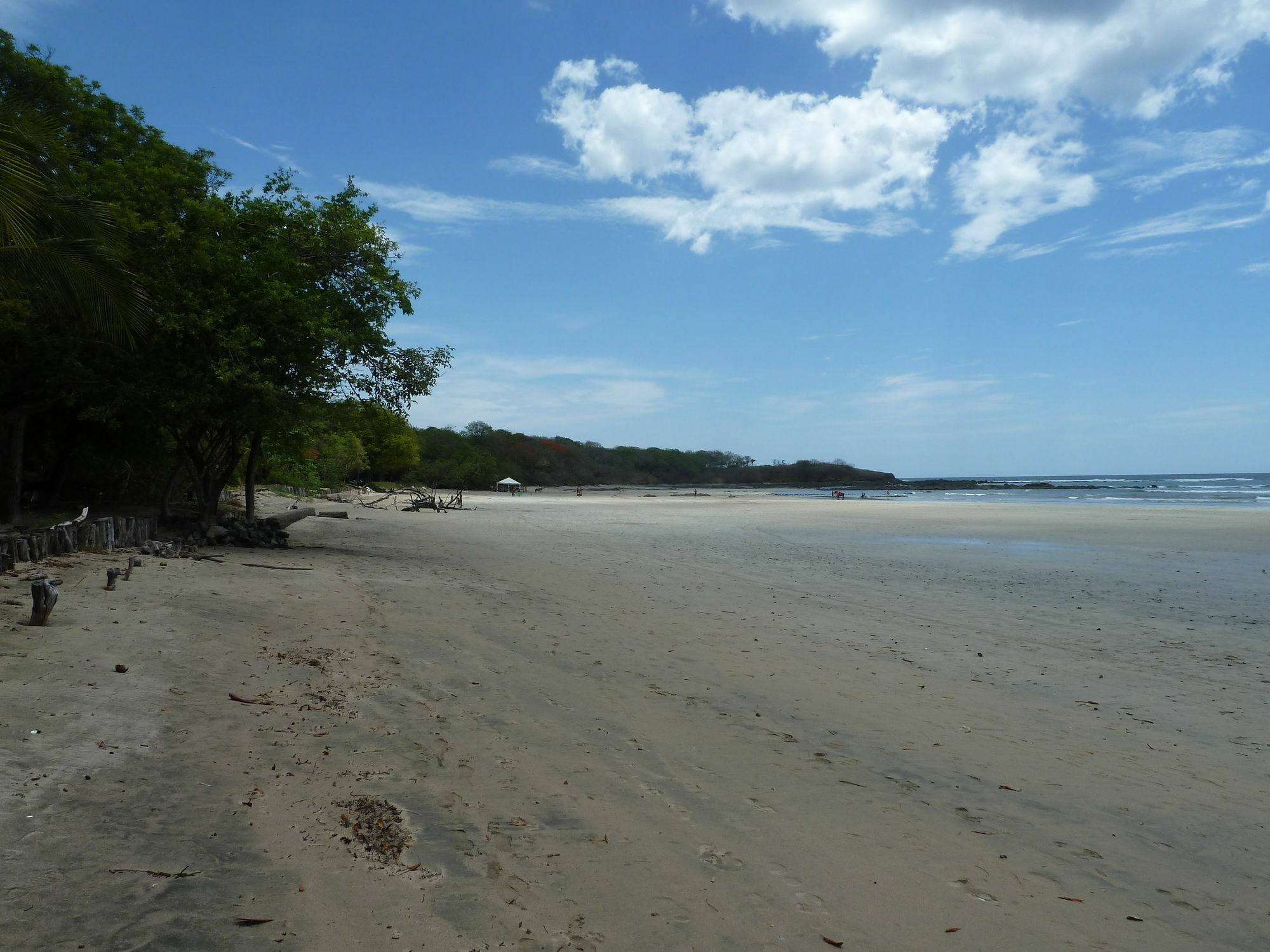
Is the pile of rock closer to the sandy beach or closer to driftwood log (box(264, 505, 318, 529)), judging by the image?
driftwood log (box(264, 505, 318, 529))

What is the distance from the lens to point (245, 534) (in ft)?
50.0

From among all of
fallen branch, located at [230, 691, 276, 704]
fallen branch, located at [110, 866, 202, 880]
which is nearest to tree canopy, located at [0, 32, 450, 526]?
fallen branch, located at [230, 691, 276, 704]

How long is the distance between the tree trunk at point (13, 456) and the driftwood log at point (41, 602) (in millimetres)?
9937

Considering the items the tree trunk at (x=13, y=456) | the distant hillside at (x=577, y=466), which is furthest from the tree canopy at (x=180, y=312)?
the distant hillside at (x=577, y=466)

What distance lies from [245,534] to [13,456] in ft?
14.5

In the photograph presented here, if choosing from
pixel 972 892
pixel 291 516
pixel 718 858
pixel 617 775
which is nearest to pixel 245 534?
pixel 291 516

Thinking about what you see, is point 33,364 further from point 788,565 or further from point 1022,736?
point 1022,736

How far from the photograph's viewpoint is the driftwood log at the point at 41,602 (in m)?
6.25

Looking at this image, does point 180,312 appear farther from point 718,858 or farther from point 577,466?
point 577,466

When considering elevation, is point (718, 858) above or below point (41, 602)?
below

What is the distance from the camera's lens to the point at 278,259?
565 inches

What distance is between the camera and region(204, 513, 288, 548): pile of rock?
15.0 m

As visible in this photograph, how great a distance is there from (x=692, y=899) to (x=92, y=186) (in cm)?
1562

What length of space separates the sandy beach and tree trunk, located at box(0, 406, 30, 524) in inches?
283
